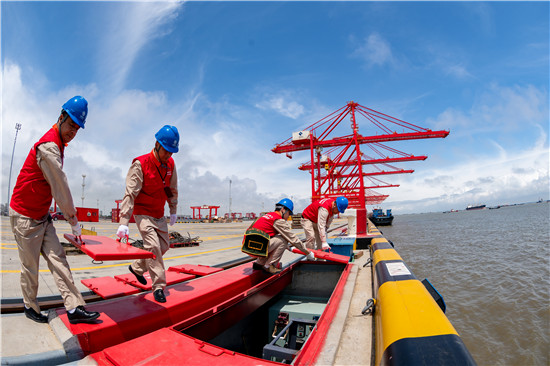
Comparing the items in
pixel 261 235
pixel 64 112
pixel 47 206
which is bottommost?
pixel 261 235

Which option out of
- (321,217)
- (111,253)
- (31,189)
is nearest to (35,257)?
(31,189)

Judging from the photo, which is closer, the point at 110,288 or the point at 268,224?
the point at 110,288

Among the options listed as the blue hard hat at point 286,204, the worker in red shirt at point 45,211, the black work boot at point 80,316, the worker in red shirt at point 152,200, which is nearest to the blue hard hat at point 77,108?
the worker in red shirt at point 45,211

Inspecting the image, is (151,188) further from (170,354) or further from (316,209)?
(316,209)

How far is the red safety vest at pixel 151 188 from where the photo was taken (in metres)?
2.43

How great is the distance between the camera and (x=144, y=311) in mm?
1952

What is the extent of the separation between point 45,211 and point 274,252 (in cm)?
247

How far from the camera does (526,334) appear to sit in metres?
3.75

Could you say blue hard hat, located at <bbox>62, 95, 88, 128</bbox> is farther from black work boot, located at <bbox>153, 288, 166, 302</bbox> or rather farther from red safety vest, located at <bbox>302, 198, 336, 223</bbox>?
red safety vest, located at <bbox>302, 198, 336, 223</bbox>

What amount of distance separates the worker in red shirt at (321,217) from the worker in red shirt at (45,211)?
3.87 m

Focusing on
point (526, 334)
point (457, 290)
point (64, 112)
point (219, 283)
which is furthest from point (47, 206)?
point (457, 290)

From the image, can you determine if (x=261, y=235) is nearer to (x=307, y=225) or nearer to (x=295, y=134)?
(x=307, y=225)

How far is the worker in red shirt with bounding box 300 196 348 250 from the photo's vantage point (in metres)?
5.06

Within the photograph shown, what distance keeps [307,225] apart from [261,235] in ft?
7.75
